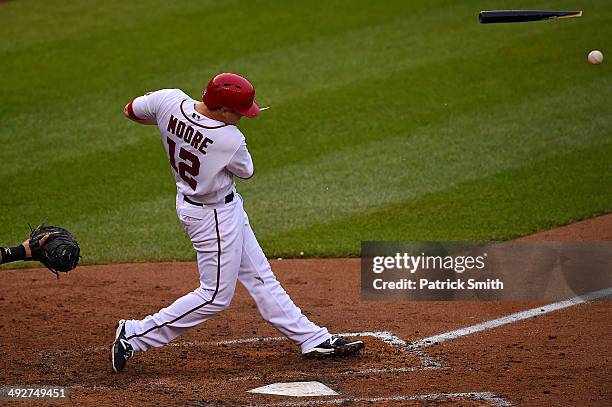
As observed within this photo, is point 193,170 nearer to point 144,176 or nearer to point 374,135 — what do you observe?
point 144,176

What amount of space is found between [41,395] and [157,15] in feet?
33.1

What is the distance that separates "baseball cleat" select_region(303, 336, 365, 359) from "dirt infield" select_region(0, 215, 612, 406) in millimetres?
57

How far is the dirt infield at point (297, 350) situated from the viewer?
5.08 metres

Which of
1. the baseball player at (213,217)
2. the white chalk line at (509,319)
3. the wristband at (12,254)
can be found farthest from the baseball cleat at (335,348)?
the wristband at (12,254)

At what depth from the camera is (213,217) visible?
5.50 metres

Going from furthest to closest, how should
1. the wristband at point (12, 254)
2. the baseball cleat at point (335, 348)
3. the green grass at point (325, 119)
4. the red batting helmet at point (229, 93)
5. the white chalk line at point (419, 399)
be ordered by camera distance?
1. the green grass at point (325, 119)
2. the baseball cleat at point (335, 348)
3. the wristband at point (12, 254)
4. the red batting helmet at point (229, 93)
5. the white chalk line at point (419, 399)

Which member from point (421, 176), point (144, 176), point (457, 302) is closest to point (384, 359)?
point (457, 302)

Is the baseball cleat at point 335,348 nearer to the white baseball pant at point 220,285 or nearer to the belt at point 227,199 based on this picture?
the white baseball pant at point 220,285

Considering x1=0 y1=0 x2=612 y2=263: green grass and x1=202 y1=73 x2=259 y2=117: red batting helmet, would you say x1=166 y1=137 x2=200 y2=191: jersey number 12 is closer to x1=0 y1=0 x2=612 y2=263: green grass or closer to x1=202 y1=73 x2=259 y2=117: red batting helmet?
x1=202 y1=73 x2=259 y2=117: red batting helmet

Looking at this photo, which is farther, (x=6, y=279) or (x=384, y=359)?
(x=6, y=279)

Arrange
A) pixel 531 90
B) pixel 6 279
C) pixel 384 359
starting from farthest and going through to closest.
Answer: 1. pixel 531 90
2. pixel 6 279
3. pixel 384 359

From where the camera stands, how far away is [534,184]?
365 inches

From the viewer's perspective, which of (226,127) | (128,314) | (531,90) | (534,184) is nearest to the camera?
(226,127)

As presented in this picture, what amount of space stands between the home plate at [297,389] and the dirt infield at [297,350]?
0.07m
